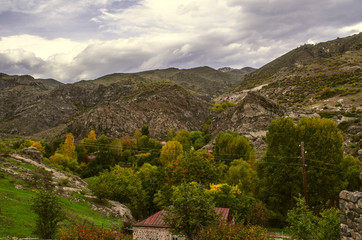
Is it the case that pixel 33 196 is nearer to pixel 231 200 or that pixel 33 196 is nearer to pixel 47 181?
pixel 47 181

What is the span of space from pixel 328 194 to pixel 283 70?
172 m

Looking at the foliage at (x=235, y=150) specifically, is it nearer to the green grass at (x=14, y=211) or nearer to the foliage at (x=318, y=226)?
the foliage at (x=318, y=226)

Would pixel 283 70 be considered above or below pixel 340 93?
above

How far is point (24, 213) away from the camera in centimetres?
2269

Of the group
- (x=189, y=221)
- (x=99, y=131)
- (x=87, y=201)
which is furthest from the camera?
(x=99, y=131)

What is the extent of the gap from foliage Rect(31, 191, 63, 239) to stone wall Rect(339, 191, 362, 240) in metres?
14.7

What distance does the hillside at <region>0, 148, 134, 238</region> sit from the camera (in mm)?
22031

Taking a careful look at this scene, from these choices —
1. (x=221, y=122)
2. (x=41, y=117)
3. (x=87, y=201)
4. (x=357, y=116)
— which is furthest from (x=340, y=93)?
(x=41, y=117)

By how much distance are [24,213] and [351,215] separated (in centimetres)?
2262

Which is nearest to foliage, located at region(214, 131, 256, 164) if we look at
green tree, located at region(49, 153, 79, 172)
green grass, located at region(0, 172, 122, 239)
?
green tree, located at region(49, 153, 79, 172)

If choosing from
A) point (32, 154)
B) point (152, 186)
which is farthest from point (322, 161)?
point (32, 154)

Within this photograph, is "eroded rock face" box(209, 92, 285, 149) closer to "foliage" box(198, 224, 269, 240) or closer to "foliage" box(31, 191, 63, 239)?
"foliage" box(198, 224, 269, 240)

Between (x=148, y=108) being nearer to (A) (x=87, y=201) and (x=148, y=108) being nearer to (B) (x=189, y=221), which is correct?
(A) (x=87, y=201)

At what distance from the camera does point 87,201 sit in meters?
32.2
